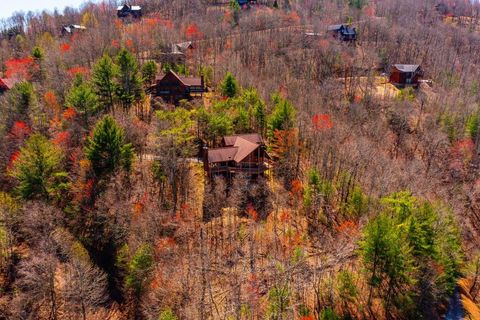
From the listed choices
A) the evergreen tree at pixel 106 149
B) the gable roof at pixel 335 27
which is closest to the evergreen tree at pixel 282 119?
the evergreen tree at pixel 106 149

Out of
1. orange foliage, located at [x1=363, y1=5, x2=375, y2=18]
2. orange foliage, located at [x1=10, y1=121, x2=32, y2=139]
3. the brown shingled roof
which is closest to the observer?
the brown shingled roof

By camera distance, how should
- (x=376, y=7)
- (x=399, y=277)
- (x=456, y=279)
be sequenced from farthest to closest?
Answer: (x=376, y=7) < (x=456, y=279) < (x=399, y=277)

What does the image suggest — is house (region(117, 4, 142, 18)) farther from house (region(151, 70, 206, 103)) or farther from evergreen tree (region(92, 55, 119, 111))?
evergreen tree (region(92, 55, 119, 111))

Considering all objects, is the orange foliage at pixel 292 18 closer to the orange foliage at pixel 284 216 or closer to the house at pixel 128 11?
the house at pixel 128 11

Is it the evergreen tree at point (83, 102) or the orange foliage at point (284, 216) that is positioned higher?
the evergreen tree at point (83, 102)

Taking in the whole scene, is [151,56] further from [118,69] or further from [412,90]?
[412,90]

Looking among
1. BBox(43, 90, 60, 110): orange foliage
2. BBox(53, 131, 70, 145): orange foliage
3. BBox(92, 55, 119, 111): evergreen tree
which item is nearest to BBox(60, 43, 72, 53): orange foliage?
BBox(43, 90, 60, 110): orange foliage

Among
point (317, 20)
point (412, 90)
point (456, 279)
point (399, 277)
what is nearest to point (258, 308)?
point (399, 277)
